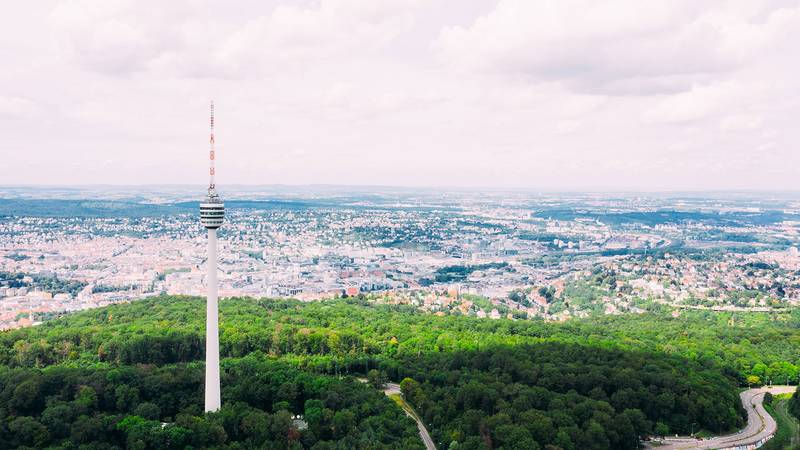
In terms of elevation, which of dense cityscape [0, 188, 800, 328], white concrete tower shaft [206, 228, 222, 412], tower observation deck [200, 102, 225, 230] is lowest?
dense cityscape [0, 188, 800, 328]

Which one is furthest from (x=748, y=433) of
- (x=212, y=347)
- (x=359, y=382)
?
(x=212, y=347)

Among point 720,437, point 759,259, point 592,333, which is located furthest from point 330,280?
point 759,259

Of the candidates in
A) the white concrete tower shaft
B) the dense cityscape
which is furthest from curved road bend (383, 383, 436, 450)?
the dense cityscape

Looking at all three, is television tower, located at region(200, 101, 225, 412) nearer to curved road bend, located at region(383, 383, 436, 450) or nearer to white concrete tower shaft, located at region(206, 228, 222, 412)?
white concrete tower shaft, located at region(206, 228, 222, 412)

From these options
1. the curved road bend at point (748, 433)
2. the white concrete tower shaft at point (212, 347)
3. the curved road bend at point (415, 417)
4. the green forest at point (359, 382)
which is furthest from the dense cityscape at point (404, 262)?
the white concrete tower shaft at point (212, 347)

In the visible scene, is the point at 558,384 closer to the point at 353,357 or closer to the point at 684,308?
the point at 353,357

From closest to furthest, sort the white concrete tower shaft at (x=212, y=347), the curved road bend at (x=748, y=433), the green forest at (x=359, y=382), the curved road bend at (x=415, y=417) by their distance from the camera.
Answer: the green forest at (x=359, y=382)
the curved road bend at (x=415, y=417)
the curved road bend at (x=748, y=433)
the white concrete tower shaft at (x=212, y=347)

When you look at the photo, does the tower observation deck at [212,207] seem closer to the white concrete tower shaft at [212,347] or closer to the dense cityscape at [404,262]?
the white concrete tower shaft at [212,347]
